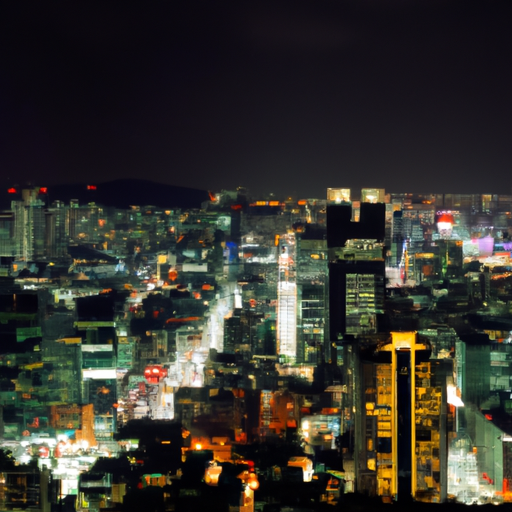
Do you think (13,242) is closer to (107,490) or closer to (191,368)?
(191,368)

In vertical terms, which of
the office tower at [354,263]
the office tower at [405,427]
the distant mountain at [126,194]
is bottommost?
the office tower at [405,427]

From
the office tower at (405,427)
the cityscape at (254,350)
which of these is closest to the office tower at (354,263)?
the cityscape at (254,350)

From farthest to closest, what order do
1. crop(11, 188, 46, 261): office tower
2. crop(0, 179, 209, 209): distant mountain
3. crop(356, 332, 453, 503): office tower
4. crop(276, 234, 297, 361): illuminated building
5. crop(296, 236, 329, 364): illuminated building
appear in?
crop(11, 188, 46, 261): office tower, crop(0, 179, 209, 209): distant mountain, crop(276, 234, 297, 361): illuminated building, crop(296, 236, 329, 364): illuminated building, crop(356, 332, 453, 503): office tower

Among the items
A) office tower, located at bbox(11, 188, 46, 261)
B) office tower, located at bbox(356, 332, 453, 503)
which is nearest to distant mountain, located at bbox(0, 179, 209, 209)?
office tower, located at bbox(11, 188, 46, 261)

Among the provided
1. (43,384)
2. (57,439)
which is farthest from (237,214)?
(57,439)

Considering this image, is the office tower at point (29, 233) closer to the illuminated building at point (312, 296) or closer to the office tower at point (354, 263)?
the illuminated building at point (312, 296)

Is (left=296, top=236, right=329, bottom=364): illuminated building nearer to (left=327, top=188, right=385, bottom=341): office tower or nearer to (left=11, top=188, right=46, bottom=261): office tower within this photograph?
(left=327, top=188, right=385, bottom=341): office tower

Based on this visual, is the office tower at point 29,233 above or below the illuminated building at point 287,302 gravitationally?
above
